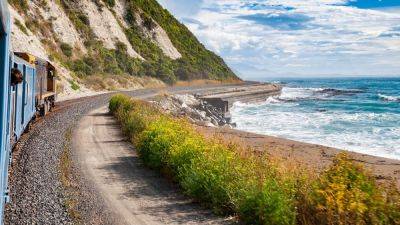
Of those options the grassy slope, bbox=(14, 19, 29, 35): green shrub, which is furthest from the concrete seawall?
bbox=(14, 19, 29, 35): green shrub

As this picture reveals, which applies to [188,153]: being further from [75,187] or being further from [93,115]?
[93,115]

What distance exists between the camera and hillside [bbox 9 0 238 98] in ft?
171

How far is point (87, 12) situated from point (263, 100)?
1180 inches

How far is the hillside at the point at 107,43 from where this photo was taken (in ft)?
171

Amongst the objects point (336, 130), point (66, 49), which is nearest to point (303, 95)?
point (66, 49)

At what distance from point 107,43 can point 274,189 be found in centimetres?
6382

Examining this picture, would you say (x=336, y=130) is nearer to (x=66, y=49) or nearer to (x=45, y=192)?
(x=45, y=192)

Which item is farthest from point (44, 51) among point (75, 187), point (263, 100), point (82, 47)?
point (75, 187)

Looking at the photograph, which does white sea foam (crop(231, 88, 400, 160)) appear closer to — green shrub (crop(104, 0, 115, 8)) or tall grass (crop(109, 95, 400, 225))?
tall grass (crop(109, 95, 400, 225))

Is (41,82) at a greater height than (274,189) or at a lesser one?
greater

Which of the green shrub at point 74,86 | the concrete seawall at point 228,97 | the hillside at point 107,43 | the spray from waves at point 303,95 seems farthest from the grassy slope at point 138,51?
the spray from waves at point 303,95

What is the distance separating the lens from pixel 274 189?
30.3 feet

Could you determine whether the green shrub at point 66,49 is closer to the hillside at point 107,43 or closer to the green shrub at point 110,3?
the hillside at point 107,43

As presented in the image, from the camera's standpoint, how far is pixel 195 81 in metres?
90.4
